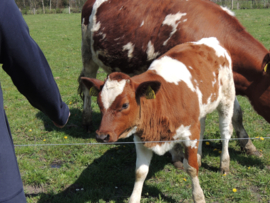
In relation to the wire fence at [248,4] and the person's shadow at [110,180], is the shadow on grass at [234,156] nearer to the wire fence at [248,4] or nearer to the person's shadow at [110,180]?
the person's shadow at [110,180]

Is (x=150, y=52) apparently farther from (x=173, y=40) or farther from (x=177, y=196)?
(x=177, y=196)

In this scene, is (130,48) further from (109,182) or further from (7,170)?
(7,170)

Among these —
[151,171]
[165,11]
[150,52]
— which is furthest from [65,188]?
[165,11]

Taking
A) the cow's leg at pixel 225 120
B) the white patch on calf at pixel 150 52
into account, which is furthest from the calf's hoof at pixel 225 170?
the white patch on calf at pixel 150 52

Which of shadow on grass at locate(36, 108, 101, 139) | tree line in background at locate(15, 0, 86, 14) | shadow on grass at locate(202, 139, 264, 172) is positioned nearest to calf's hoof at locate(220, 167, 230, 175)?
shadow on grass at locate(202, 139, 264, 172)

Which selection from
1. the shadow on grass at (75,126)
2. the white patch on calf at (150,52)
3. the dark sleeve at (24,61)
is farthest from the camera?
the shadow on grass at (75,126)

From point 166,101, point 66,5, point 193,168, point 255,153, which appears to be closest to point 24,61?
point 166,101

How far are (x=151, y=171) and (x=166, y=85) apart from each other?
4.98 feet

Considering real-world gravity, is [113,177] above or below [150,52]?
below

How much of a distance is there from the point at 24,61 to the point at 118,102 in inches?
57.3

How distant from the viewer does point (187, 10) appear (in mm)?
4488

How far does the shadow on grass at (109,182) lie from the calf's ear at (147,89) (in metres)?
1.40

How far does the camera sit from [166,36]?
14.5 feet

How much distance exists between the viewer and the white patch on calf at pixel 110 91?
8.49 ft
